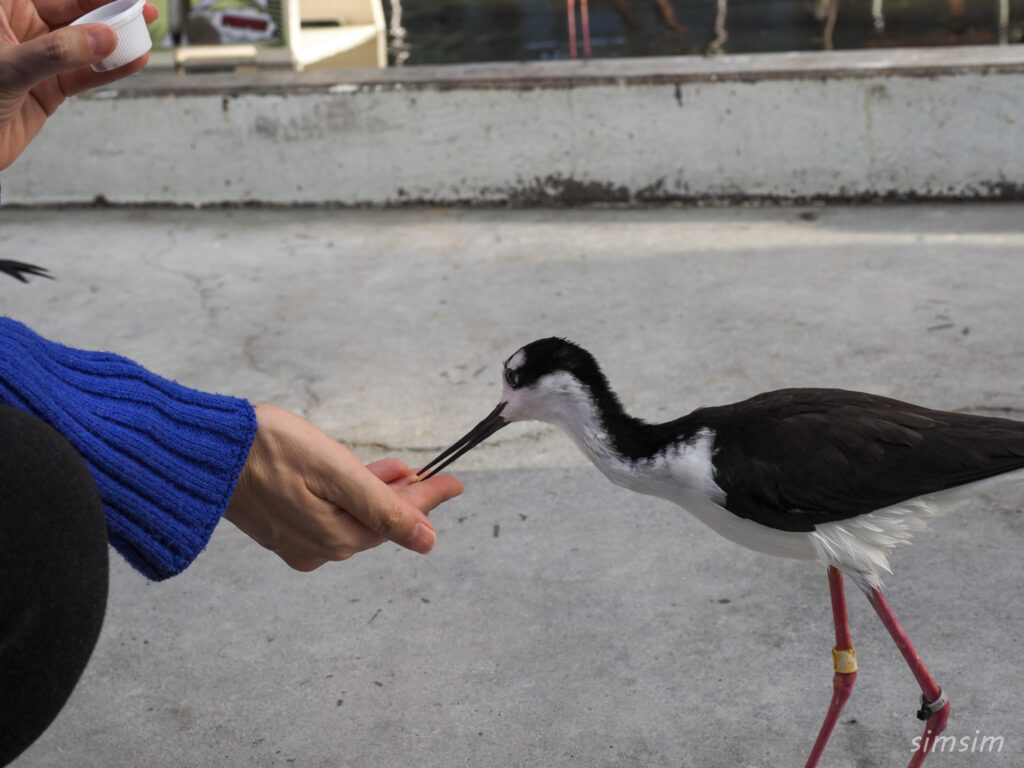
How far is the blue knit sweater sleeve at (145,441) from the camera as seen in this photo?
1.63m

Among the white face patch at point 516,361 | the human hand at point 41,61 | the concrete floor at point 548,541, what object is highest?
the human hand at point 41,61

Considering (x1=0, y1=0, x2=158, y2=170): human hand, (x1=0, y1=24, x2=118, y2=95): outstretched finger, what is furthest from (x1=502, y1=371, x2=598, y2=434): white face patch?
(x1=0, y1=24, x2=118, y2=95): outstretched finger

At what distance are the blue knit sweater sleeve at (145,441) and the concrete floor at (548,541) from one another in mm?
785

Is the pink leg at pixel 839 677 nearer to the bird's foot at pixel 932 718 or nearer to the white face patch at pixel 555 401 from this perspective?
the bird's foot at pixel 932 718

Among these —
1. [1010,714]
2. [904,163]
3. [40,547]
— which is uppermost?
[40,547]

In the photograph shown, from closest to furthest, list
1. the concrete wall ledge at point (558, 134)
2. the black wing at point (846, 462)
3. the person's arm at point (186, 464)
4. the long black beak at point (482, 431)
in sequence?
the person's arm at point (186, 464)
the black wing at point (846, 462)
the long black beak at point (482, 431)
the concrete wall ledge at point (558, 134)

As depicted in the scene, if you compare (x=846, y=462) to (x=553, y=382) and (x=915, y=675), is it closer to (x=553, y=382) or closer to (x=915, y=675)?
(x=915, y=675)

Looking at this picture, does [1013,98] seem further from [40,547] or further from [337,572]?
[40,547]

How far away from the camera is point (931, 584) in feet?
8.93

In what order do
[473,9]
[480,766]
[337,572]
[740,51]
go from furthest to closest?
1. [473,9]
2. [740,51]
3. [337,572]
4. [480,766]

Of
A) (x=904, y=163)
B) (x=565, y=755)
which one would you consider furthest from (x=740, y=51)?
(x=565, y=755)

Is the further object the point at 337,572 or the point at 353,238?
the point at 353,238

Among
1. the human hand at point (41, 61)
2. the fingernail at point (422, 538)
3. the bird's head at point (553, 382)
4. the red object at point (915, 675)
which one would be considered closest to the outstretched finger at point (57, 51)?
the human hand at point (41, 61)

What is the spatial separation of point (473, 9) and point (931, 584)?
8.50m
